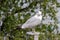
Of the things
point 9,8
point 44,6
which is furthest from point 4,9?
point 44,6

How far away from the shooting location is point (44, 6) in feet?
10.8

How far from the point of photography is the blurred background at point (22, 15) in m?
3.27

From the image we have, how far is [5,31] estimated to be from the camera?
10.9ft

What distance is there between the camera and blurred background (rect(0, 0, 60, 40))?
327 cm

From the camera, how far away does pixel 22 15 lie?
3402 mm

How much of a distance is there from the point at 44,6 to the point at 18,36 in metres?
0.64

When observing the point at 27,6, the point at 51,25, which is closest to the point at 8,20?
the point at 27,6

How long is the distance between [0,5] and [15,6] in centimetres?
23

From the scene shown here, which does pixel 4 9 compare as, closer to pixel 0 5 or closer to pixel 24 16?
pixel 0 5

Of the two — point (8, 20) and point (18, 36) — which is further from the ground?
point (8, 20)

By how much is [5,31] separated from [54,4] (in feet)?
2.77

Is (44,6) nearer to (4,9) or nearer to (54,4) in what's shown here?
(54,4)

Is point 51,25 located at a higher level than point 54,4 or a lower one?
lower

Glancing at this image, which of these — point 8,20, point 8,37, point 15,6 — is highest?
point 15,6
